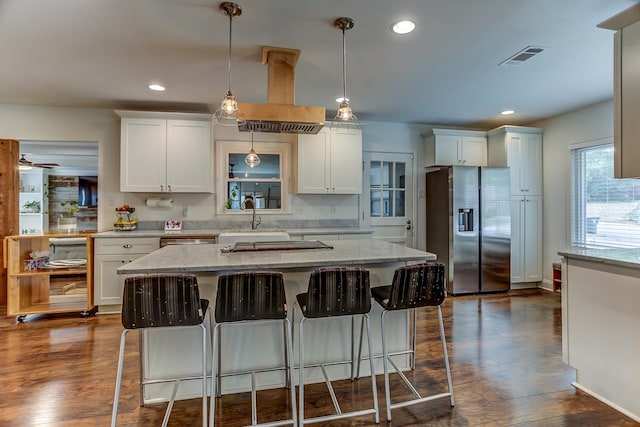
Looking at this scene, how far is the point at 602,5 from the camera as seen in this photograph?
2109 millimetres

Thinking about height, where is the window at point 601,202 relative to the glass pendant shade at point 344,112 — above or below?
below

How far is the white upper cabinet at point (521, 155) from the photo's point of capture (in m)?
4.78

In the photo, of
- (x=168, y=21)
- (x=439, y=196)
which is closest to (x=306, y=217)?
(x=439, y=196)

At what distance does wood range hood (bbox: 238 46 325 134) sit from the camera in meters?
2.46

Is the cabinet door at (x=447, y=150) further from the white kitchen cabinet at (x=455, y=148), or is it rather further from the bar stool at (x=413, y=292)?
the bar stool at (x=413, y=292)

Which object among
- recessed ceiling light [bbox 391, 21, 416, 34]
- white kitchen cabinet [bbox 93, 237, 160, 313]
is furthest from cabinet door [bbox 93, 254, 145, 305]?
recessed ceiling light [bbox 391, 21, 416, 34]

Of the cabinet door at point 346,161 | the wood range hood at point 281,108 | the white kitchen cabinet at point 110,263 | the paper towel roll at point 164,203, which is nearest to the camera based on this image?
the wood range hood at point 281,108

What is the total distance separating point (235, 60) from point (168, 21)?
0.68 m

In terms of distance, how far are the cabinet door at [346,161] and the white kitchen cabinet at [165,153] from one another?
1.64 m

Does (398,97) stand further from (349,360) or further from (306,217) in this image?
(349,360)

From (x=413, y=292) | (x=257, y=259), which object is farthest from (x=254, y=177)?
(x=413, y=292)

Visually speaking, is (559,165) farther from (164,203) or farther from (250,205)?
(164,203)

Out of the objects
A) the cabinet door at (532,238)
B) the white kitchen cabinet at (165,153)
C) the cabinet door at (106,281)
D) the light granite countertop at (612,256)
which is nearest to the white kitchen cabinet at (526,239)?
the cabinet door at (532,238)

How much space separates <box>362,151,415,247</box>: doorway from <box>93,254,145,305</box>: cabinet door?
3282 mm
